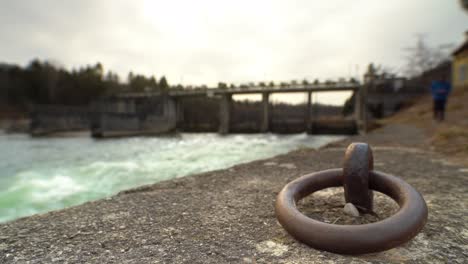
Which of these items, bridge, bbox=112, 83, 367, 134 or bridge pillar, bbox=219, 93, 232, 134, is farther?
bridge pillar, bbox=219, 93, 232, 134

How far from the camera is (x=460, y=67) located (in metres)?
23.1

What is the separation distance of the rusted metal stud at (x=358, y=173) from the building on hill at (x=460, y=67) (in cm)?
2725

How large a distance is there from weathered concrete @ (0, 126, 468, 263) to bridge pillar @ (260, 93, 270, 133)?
27.4m

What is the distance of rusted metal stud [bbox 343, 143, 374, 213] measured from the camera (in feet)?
6.19

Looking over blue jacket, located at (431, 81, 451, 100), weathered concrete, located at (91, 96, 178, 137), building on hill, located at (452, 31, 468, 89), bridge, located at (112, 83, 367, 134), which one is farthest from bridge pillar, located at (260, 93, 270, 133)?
blue jacket, located at (431, 81, 451, 100)

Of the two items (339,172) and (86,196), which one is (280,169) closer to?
(339,172)

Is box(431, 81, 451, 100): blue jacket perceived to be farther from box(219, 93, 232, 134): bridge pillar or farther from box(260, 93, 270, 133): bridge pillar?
box(219, 93, 232, 134): bridge pillar

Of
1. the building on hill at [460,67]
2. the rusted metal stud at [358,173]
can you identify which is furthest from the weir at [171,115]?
the rusted metal stud at [358,173]

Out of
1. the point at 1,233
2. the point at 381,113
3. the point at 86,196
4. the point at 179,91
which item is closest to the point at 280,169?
the point at 1,233

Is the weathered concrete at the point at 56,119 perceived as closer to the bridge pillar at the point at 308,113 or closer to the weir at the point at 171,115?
the weir at the point at 171,115

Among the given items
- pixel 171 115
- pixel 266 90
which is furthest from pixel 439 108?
pixel 171 115

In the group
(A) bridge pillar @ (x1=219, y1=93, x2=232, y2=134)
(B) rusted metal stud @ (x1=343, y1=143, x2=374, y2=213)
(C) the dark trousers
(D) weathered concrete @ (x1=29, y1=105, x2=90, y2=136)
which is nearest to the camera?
(B) rusted metal stud @ (x1=343, y1=143, x2=374, y2=213)

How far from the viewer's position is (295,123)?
97.8 ft

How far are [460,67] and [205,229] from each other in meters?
29.2
